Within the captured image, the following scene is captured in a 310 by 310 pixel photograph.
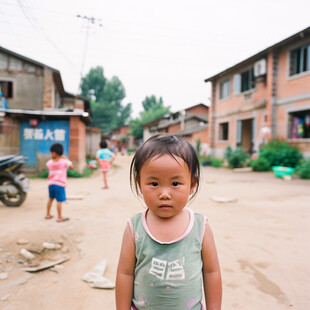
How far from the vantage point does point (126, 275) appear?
3.93 ft

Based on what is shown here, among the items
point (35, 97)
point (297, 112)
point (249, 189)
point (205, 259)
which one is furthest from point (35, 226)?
point (297, 112)

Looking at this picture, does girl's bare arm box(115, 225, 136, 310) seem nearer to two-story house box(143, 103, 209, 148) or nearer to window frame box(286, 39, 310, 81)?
window frame box(286, 39, 310, 81)

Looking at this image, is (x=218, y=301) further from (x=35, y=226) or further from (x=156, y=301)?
(x=35, y=226)

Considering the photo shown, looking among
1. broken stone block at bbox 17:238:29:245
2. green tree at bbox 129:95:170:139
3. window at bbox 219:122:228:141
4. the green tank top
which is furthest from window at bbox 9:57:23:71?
green tree at bbox 129:95:170:139

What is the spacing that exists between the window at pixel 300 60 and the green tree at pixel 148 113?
27470 millimetres

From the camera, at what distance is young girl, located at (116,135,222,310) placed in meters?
1.13

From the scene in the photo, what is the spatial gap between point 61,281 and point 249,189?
608cm

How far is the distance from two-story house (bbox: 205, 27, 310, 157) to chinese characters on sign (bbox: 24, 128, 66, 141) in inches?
357

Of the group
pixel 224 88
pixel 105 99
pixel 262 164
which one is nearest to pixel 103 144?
pixel 262 164

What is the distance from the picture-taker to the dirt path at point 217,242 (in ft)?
6.88

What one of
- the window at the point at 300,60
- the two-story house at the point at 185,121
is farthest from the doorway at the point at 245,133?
the two-story house at the point at 185,121

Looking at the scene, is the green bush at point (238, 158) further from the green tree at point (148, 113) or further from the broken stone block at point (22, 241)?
the green tree at point (148, 113)

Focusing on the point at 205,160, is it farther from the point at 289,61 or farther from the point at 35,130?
the point at 35,130

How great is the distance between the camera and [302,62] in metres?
11.5
